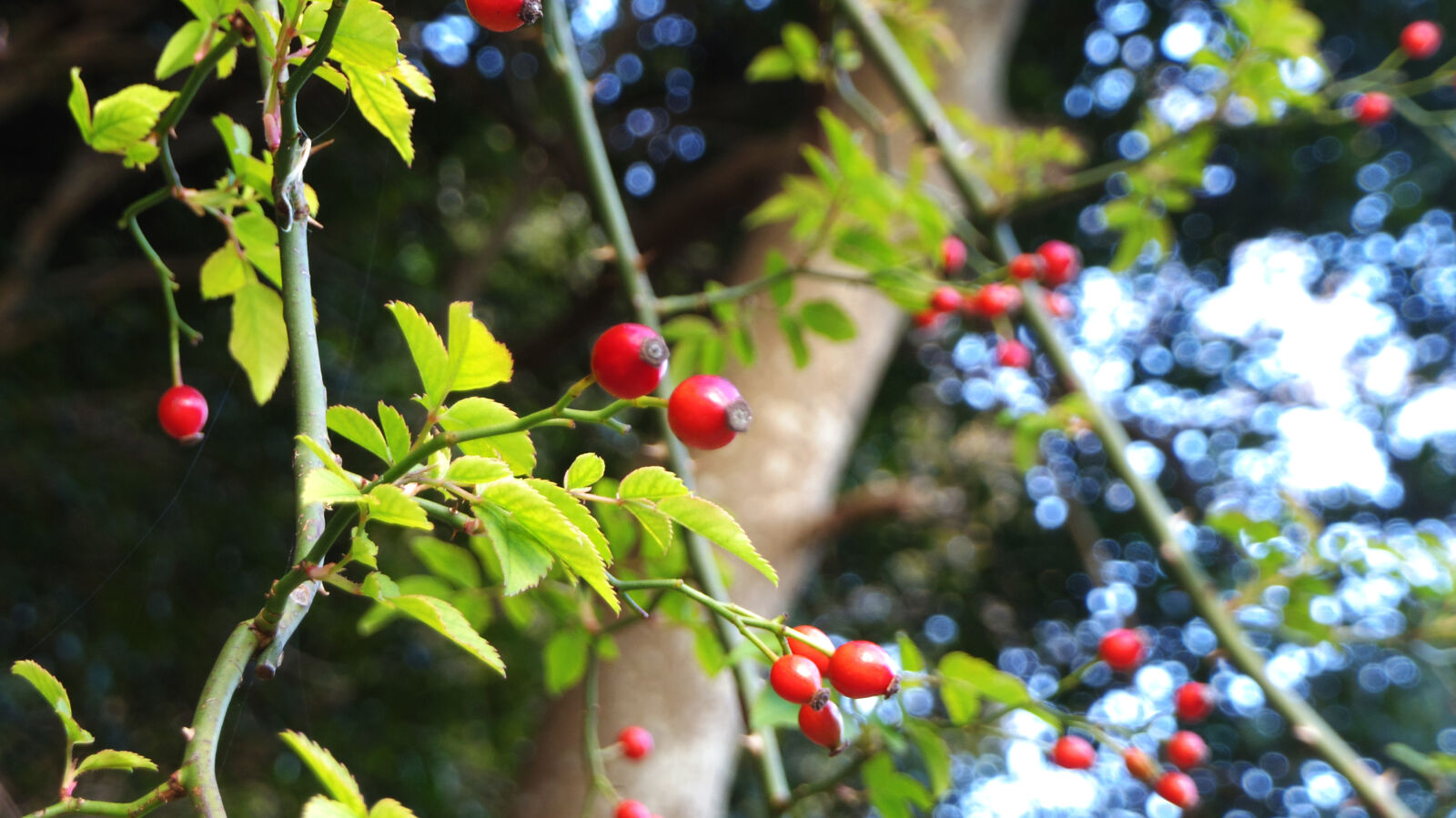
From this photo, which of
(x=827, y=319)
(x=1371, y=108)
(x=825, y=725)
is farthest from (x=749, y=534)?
(x=825, y=725)

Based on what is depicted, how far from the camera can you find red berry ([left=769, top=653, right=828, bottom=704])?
533 mm

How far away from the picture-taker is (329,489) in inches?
17.0

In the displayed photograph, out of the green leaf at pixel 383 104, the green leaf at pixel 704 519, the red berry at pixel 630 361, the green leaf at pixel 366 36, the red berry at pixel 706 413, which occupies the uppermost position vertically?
the green leaf at pixel 366 36

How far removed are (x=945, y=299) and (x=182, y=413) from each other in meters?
0.96

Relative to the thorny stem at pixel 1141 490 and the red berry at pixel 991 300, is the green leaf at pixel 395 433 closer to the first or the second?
the red berry at pixel 991 300

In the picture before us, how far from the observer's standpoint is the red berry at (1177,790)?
43.1 inches

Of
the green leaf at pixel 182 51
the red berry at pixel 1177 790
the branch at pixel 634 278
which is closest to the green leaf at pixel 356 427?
the green leaf at pixel 182 51

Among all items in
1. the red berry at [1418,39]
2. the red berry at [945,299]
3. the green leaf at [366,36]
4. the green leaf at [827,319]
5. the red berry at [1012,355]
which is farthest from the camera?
the red berry at [1418,39]

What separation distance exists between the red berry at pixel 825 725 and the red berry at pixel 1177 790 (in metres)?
0.70

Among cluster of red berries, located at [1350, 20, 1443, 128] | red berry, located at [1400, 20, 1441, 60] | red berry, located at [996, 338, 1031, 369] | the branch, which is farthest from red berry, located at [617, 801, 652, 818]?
red berry, located at [1400, 20, 1441, 60]

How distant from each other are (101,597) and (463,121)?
2148mm

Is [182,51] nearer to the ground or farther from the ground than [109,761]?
farther from the ground

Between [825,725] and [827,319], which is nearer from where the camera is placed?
[825,725]

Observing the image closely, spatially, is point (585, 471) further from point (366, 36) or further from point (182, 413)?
point (182, 413)
